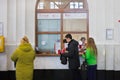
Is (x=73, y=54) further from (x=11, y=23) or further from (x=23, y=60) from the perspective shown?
(x=11, y=23)

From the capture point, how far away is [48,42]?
33.4 feet

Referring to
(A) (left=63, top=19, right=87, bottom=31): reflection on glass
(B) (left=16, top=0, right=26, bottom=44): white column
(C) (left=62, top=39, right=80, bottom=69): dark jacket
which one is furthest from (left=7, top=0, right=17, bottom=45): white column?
(C) (left=62, top=39, right=80, bottom=69): dark jacket

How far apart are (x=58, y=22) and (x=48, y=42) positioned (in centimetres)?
75

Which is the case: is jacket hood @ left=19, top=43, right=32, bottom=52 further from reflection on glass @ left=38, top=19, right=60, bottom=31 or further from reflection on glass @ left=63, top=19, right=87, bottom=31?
Answer: reflection on glass @ left=63, top=19, right=87, bottom=31

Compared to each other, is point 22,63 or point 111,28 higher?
point 111,28

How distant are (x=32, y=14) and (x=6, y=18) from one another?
853mm

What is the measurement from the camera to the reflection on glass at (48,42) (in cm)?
1014

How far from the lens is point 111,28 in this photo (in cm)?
984

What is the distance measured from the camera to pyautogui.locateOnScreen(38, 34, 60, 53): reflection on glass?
10.1 metres

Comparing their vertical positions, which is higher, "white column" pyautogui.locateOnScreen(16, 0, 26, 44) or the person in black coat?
"white column" pyautogui.locateOnScreen(16, 0, 26, 44)

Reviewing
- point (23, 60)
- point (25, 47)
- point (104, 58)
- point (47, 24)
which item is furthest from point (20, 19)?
point (104, 58)

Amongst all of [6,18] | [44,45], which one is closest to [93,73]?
[44,45]

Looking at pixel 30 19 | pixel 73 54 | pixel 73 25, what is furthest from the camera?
pixel 73 25

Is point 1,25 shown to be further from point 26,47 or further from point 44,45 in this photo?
point 26,47
